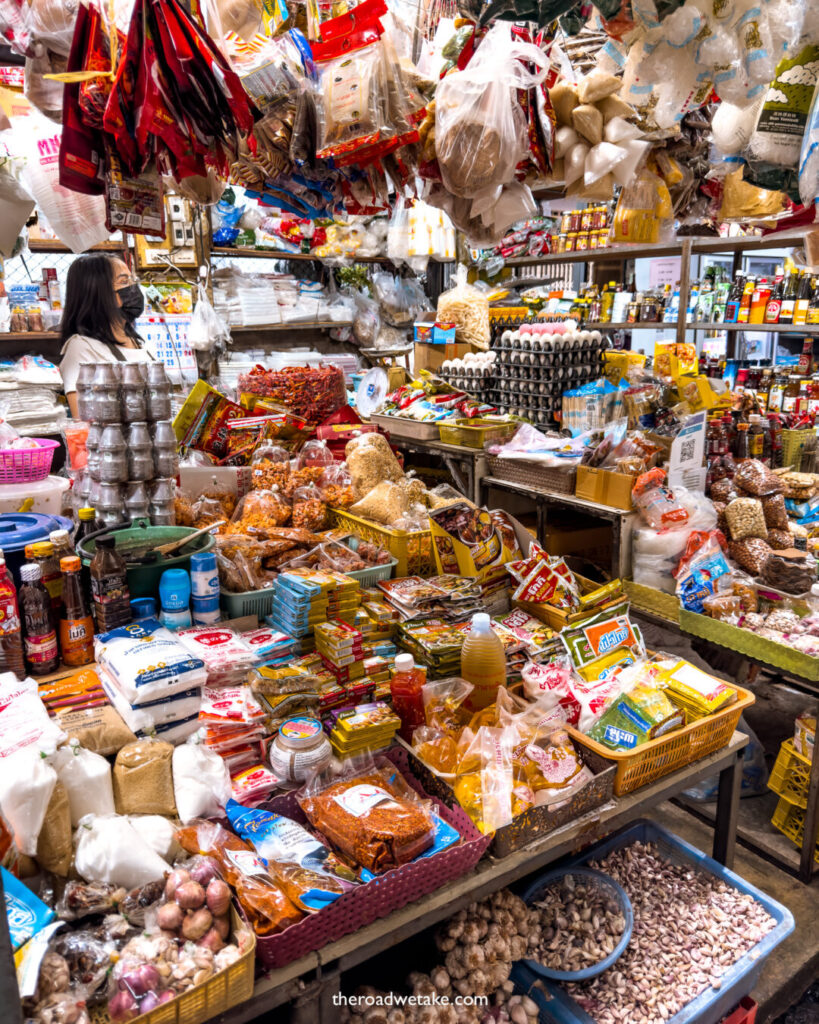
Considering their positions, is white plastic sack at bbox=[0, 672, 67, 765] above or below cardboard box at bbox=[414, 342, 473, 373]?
below

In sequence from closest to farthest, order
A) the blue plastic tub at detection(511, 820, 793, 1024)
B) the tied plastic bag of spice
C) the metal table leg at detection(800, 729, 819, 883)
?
the blue plastic tub at detection(511, 820, 793, 1024) < the metal table leg at detection(800, 729, 819, 883) < the tied plastic bag of spice

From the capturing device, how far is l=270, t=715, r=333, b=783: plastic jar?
144cm

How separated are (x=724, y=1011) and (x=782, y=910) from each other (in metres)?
0.28

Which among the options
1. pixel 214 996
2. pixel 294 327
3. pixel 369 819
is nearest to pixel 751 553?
pixel 369 819

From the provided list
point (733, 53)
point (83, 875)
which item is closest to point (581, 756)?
point (83, 875)

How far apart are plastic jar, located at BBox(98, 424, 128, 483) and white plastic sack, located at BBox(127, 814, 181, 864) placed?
99 centimetres

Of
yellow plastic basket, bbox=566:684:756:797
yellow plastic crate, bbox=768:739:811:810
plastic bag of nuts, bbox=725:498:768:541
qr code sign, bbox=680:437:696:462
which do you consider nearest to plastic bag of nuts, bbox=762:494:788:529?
plastic bag of nuts, bbox=725:498:768:541

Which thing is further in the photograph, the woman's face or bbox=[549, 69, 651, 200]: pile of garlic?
the woman's face

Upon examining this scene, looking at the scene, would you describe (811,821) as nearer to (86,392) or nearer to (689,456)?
(689,456)

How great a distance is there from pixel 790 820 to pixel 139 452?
243cm

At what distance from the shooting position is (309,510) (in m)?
2.49

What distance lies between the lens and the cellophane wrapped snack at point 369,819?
1269 mm

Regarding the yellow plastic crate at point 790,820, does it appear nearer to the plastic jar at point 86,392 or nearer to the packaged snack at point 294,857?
the packaged snack at point 294,857

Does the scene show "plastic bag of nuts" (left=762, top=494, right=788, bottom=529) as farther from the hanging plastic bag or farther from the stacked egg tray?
the hanging plastic bag
